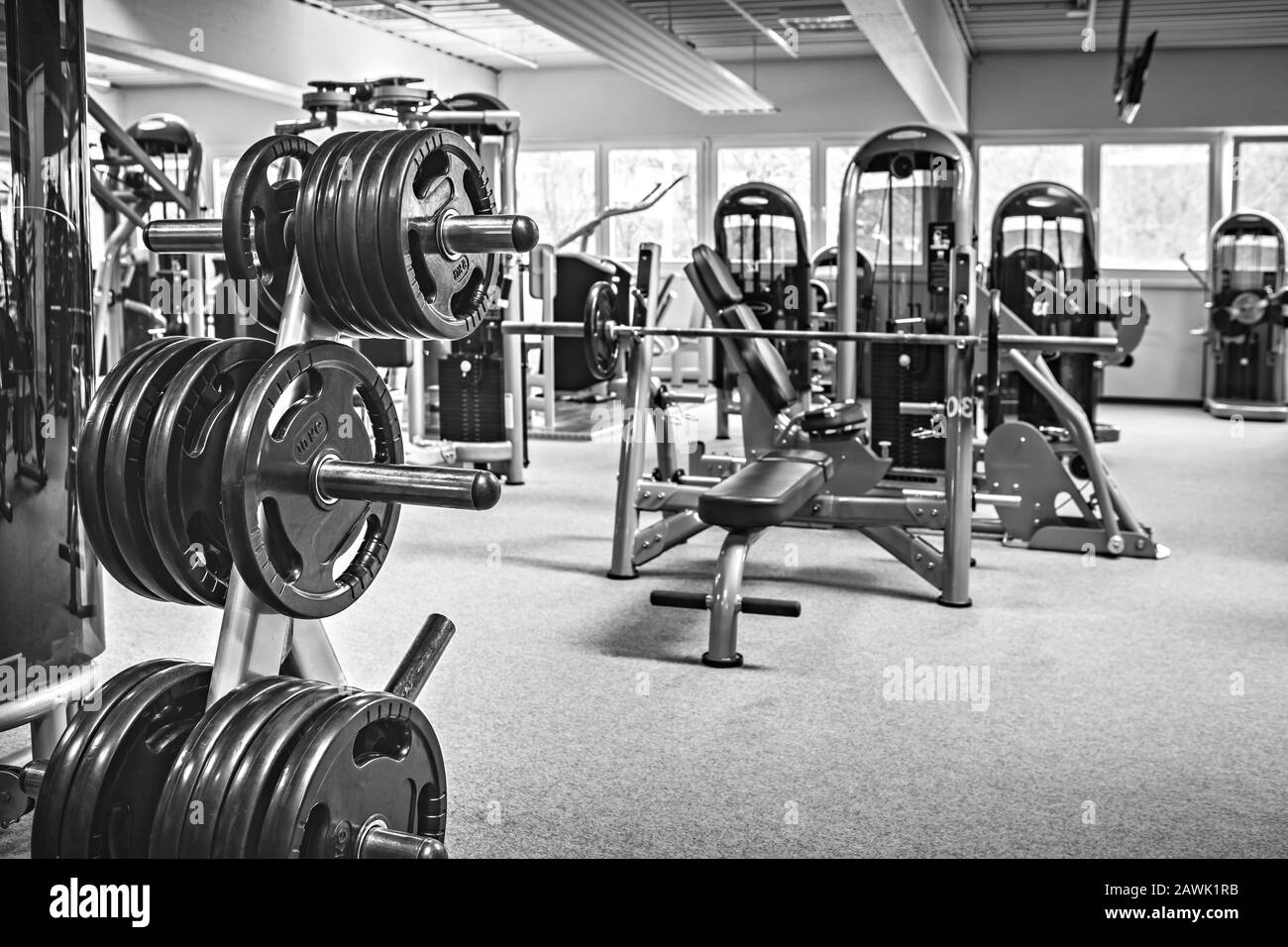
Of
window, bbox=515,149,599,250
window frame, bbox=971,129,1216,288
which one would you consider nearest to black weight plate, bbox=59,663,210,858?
window frame, bbox=971,129,1216,288

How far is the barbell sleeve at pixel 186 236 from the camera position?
1867 millimetres

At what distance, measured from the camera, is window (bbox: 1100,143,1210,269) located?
1052cm

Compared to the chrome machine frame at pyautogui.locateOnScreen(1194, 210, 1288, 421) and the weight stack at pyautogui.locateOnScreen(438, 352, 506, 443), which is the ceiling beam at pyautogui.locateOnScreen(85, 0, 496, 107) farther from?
the chrome machine frame at pyautogui.locateOnScreen(1194, 210, 1288, 421)

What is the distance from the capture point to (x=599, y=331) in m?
4.40

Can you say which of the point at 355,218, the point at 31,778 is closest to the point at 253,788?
the point at 31,778

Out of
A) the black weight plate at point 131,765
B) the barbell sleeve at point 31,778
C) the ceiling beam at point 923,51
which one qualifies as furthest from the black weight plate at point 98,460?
the ceiling beam at point 923,51

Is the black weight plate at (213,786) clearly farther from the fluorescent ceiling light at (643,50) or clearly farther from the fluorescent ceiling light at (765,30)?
the fluorescent ceiling light at (765,30)

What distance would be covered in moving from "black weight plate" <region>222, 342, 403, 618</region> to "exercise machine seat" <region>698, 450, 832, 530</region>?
1.83 m

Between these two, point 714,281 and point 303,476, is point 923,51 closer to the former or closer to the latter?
point 714,281

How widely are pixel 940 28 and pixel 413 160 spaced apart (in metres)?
7.43

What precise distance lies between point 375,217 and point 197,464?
1.30 feet

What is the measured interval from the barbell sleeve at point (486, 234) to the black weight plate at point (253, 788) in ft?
2.13
